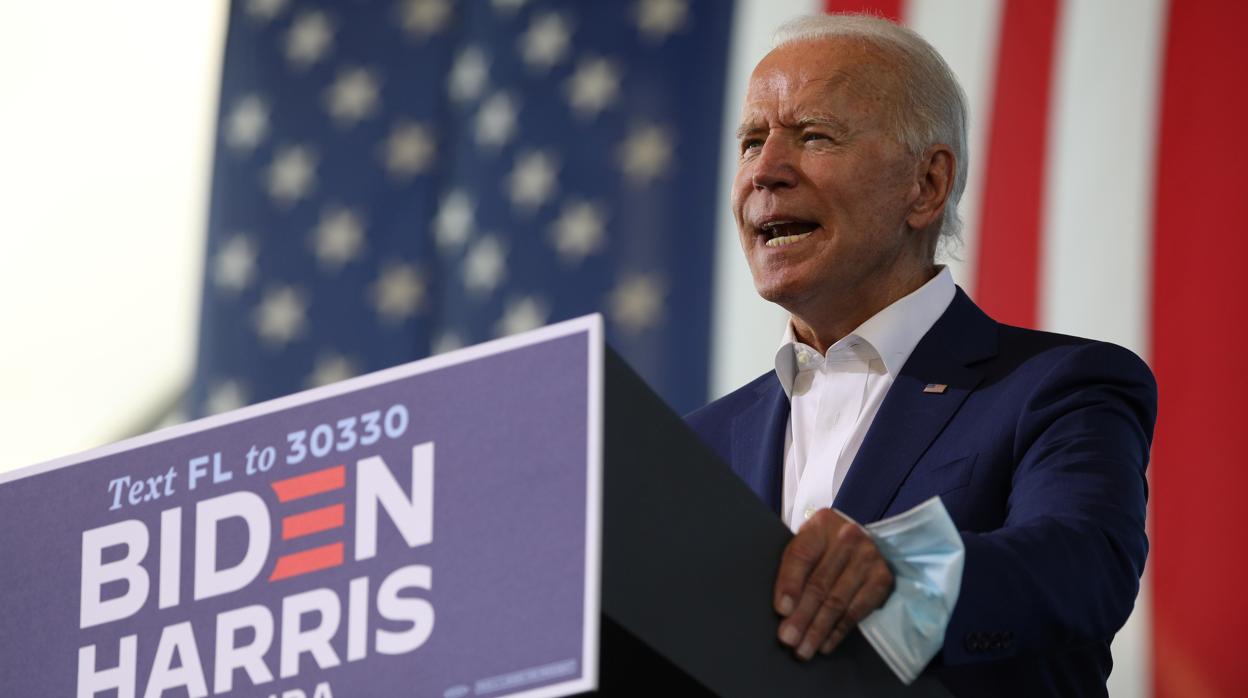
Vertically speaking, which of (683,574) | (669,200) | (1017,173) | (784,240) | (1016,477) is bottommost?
(683,574)

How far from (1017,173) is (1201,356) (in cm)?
52

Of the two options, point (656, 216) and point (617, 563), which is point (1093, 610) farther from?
point (656, 216)

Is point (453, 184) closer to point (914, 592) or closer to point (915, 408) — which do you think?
point (915, 408)

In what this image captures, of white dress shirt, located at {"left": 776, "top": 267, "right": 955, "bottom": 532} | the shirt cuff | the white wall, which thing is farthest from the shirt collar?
the white wall

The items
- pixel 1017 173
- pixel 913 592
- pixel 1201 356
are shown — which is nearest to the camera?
pixel 913 592

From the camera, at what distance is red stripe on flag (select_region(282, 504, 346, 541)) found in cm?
109

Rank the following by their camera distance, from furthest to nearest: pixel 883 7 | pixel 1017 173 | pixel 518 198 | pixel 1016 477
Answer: pixel 518 198, pixel 883 7, pixel 1017 173, pixel 1016 477

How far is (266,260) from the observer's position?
402 cm

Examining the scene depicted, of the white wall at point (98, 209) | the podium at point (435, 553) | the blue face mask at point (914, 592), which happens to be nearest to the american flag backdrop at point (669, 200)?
the white wall at point (98, 209)

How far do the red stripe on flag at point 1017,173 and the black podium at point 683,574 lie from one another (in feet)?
7.04

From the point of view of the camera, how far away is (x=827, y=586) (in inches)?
43.9

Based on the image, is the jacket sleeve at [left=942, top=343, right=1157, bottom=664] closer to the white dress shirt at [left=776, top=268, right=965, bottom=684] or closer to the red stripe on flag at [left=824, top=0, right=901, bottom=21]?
the white dress shirt at [left=776, top=268, right=965, bottom=684]

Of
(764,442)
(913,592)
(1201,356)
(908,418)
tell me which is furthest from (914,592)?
(1201,356)

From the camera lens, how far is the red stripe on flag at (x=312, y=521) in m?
1.09
